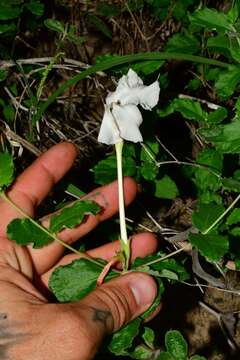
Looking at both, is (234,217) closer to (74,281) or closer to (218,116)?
(218,116)

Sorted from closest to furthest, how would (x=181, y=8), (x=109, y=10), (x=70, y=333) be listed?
(x=70, y=333) → (x=181, y=8) → (x=109, y=10)

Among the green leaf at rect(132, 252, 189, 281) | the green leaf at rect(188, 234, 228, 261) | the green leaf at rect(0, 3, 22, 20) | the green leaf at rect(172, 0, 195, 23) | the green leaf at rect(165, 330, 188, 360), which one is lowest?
the green leaf at rect(165, 330, 188, 360)

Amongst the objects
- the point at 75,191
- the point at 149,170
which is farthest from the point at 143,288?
the point at 75,191

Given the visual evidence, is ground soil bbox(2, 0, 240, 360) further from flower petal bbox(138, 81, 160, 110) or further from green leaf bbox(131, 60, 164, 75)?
flower petal bbox(138, 81, 160, 110)

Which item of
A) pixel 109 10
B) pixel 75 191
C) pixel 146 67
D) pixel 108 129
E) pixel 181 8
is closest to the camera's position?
pixel 108 129

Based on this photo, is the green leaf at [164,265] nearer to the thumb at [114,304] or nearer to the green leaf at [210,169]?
the thumb at [114,304]

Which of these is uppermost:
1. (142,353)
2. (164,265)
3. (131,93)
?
(131,93)

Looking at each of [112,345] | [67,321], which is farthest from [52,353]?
[112,345]

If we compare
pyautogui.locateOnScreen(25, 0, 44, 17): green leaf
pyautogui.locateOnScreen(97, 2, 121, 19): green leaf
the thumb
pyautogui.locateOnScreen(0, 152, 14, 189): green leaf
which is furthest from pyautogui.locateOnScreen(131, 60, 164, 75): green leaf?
pyautogui.locateOnScreen(97, 2, 121, 19): green leaf
